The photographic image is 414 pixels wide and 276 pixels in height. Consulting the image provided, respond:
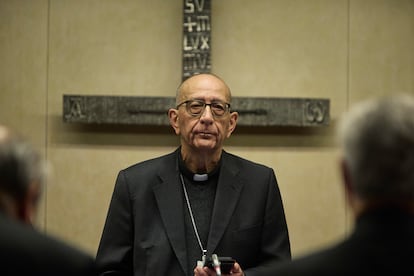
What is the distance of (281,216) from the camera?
9.68 feet

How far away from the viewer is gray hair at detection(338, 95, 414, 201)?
4.30 feet

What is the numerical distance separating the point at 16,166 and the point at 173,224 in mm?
1522

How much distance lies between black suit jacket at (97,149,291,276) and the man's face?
0.17m

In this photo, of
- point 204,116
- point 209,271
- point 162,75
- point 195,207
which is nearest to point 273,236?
point 195,207

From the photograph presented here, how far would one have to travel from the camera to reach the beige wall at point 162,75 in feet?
14.0

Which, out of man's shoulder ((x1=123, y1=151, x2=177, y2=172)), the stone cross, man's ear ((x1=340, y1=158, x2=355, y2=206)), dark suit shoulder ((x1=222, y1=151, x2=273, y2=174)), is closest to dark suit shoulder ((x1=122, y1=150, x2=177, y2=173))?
man's shoulder ((x1=123, y1=151, x2=177, y2=172))

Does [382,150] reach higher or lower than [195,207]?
higher

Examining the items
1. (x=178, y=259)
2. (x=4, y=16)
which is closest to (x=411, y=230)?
(x=178, y=259)

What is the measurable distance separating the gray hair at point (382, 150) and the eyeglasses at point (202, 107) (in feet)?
5.31

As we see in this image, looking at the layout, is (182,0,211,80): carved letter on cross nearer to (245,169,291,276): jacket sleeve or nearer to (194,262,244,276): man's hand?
(245,169,291,276): jacket sleeve

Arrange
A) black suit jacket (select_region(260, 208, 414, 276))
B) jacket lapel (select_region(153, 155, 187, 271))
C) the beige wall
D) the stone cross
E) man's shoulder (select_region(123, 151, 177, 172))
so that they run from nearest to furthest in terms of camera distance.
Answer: black suit jacket (select_region(260, 208, 414, 276)), jacket lapel (select_region(153, 155, 187, 271)), man's shoulder (select_region(123, 151, 177, 172)), the stone cross, the beige wall

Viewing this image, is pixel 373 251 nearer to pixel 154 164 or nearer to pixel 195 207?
pixel 195 207

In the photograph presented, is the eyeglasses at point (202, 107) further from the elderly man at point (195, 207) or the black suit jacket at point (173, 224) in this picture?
the black suit jacket at point (173, 224)

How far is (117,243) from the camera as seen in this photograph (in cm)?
283
